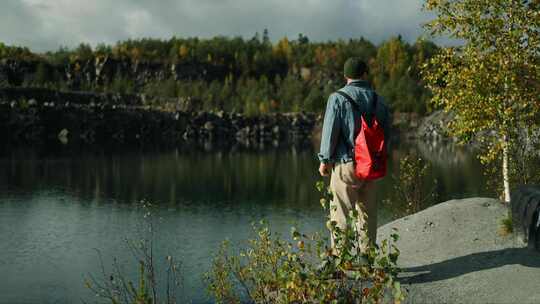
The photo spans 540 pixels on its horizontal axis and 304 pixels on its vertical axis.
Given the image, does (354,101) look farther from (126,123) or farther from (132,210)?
(126,123)

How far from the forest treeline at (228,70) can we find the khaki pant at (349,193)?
109 metres

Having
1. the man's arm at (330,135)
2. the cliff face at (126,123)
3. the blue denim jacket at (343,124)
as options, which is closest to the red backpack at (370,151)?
the blue denim jacket at (343,124)

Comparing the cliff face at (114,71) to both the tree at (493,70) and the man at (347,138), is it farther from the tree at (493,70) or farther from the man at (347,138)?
the man at (347,138)

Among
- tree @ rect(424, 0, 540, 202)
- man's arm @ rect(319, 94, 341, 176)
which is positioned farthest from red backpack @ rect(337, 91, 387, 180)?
tree @ rect(424, 0, 540, 202)

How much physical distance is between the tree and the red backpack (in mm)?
4170

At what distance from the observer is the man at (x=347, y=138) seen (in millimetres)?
7840

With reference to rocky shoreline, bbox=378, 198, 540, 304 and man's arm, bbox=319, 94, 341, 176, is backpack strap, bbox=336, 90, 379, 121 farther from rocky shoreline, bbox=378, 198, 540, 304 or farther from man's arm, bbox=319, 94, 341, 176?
rocky shoreline, bbox=378, 198, 540, 304

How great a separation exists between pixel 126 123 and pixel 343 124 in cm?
9130

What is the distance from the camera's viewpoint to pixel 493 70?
11.5 m

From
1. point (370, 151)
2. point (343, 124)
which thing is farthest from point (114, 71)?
point (370, 151)

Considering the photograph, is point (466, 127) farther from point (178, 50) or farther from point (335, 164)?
point (178, 50)

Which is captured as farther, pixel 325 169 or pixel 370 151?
pixel 325 169

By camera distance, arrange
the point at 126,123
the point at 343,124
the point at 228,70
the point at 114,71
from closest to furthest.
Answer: the point at 343,124
the point at 126,123
the point at 114,71
the point at 228,70

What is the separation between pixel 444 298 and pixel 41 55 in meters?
154
